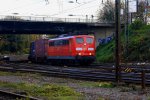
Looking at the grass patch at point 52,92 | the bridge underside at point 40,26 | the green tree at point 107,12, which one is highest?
the green tree at point 107,12

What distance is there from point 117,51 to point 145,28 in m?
39.9

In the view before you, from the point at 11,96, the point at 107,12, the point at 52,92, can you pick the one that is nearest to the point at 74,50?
the point at 52,92

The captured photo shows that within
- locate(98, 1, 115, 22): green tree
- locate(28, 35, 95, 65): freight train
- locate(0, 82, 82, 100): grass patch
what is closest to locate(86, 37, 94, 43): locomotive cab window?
locate(28, 35, 95, 65): freight train

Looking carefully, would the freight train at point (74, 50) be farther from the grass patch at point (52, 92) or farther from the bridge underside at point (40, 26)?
the bridge underside at point (40, 26)

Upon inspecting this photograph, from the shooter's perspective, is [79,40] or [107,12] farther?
[107,12]

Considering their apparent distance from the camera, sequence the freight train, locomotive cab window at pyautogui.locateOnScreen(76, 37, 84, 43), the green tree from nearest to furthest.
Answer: the freight train, locomotive cab window at pyautogui.locateOnScreen(76, 37, 84, 43), the green tree

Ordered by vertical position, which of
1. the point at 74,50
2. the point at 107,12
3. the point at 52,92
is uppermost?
the point at 107,12

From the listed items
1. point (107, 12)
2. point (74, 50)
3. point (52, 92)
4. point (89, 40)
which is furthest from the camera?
point (107, 12)

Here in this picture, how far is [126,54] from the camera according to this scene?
55.3 m

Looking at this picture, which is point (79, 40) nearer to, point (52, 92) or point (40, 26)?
point (52, 92)

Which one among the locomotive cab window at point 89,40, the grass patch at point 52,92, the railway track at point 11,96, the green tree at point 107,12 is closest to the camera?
the railway track at point 11,96

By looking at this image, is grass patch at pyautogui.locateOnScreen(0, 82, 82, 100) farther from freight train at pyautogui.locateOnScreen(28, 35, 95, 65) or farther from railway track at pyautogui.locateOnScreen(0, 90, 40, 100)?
freight train at pyautogui.locateOnScreen(28, 35, 95, 65)

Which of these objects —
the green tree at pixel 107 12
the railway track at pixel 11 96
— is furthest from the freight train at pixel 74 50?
the green tree at pixel 107 12

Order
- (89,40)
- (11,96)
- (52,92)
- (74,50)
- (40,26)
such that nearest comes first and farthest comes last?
1. (11,96)
2. (52,92)
3. (74,50)
4. (89,40)
5. (40,26)
